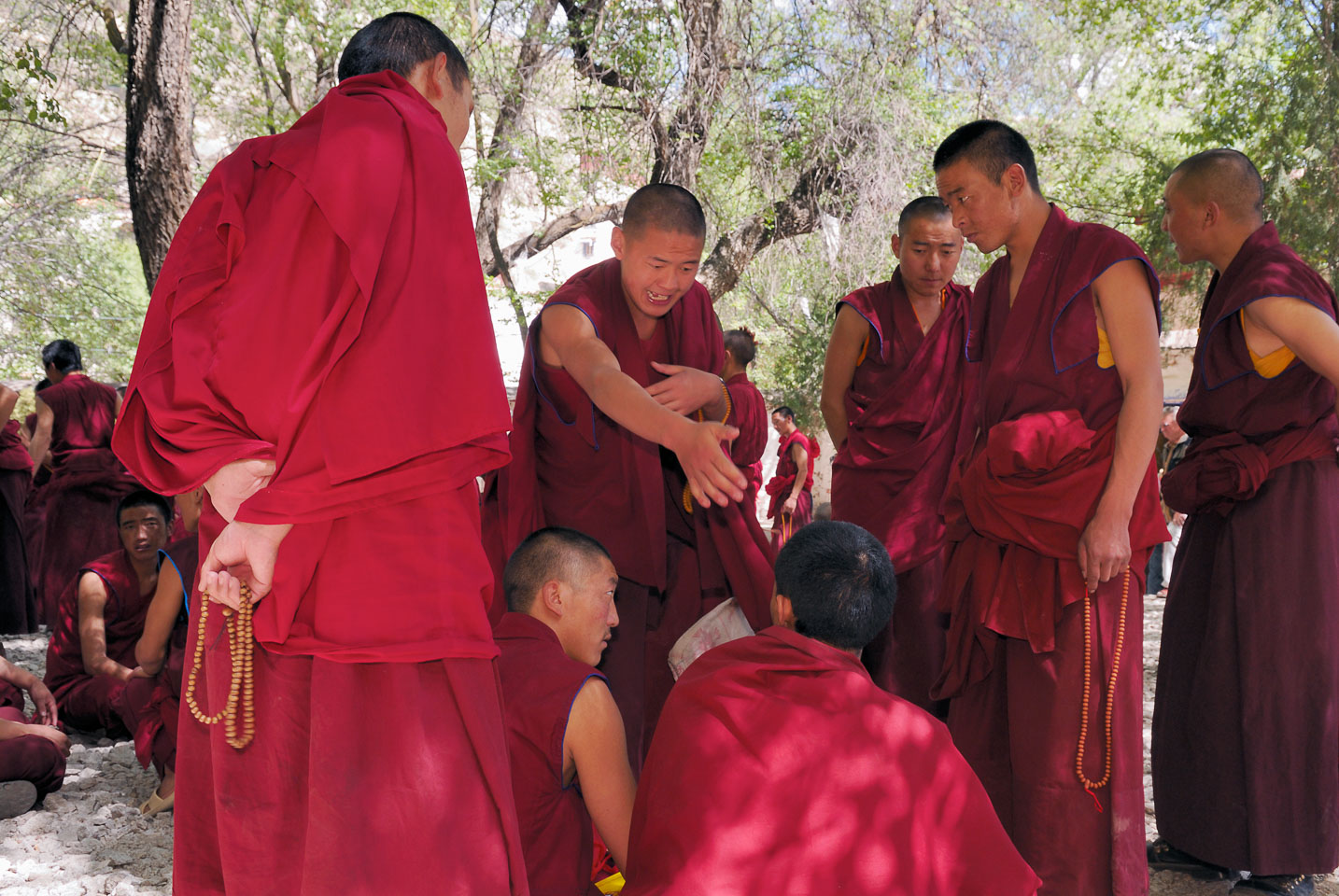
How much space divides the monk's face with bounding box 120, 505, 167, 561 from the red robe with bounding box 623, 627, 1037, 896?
145 inches

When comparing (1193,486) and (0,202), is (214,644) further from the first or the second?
(0,202)

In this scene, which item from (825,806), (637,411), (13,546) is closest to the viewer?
(825,806)

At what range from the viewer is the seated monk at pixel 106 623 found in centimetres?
464

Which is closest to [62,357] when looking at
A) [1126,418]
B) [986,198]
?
[986,198]

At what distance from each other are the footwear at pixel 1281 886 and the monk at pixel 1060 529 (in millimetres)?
546

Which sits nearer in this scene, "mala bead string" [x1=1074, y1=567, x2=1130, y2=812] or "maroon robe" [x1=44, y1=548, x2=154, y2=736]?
"mala bead string" [x1=1074, y1=567, x2=1130, y2=812]

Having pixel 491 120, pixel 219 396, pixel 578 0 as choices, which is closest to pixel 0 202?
pixel 491 120

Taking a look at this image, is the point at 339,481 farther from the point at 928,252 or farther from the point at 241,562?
the point at 928,252

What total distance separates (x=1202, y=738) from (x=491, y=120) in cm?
1277

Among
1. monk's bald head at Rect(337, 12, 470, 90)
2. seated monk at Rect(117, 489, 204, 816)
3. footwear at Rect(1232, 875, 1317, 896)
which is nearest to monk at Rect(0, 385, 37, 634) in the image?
seated monk at Rect(117, 489, 204, 816)

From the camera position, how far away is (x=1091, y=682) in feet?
8.85

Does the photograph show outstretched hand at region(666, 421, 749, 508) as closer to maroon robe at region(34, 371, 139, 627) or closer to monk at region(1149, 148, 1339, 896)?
monk at region(1149, 148, 1339, 896)

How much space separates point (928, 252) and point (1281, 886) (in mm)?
2231

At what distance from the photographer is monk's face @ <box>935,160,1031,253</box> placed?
2883 mm
